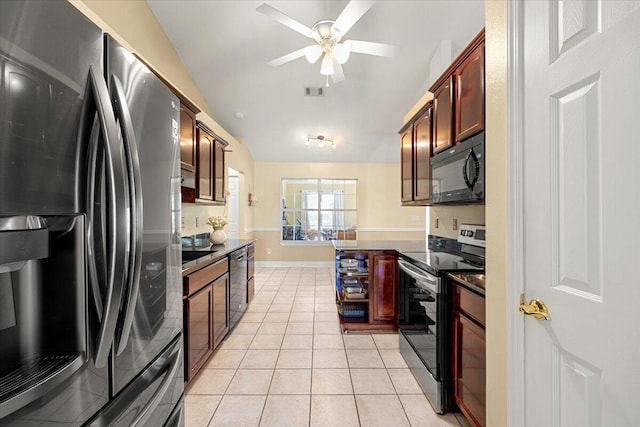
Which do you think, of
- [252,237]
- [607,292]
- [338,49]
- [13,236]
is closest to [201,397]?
[13,236]

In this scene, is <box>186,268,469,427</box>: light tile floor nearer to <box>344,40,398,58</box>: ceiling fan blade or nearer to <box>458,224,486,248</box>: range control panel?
<box>458,224,486,248</box>: range control panel

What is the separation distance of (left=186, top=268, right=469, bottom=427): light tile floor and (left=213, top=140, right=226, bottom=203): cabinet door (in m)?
1.56

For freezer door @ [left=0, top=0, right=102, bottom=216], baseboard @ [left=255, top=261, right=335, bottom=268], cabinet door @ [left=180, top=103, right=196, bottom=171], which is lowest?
baseboard @ [left=255, top=261, right=335, bottom=268]

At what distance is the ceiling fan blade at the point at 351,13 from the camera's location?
1.99m

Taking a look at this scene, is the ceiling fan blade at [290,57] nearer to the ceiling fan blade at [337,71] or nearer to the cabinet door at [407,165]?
the ceiling fan blade at [337,71]

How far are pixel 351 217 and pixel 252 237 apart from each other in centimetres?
241

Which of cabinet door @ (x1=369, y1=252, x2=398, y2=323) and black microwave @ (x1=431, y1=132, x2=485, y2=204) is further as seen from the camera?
cabinet door @ (x1=369, y1=252, x2=398, y2=323)

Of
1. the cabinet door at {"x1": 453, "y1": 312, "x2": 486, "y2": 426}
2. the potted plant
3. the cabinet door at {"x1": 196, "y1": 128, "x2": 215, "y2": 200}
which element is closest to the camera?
the cabinet door at {"x1": 453, "y1": 312, "x2": 486, "y2": 426}

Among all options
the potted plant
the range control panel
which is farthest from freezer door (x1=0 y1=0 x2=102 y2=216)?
the potted plant

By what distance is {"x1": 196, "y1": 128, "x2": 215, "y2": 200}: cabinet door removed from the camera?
2.97 metres

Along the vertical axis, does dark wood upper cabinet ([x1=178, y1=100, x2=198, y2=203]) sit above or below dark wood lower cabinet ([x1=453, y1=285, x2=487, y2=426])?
above

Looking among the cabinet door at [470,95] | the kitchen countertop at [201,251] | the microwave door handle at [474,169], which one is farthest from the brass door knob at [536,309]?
the kitchen countertop at [201,251]

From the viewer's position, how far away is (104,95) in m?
0.77

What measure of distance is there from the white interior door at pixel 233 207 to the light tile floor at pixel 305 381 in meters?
2.58
